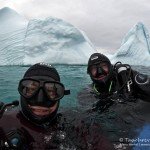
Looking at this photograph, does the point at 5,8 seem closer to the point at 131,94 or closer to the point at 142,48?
the point at 142,48

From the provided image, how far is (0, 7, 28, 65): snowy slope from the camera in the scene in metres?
18.1

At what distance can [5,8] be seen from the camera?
21.1m

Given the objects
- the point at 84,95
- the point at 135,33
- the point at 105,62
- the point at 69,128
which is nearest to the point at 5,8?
the point at 135,33

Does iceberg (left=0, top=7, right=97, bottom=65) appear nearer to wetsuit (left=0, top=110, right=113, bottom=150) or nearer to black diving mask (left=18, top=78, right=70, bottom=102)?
wetsuit (left=0, top=110, right=113, bottom=150)

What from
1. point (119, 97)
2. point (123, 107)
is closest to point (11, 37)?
point (119, 97)

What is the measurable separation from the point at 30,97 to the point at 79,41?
18035 millimetres

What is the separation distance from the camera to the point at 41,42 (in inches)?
745

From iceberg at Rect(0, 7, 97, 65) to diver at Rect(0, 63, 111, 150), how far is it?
51.3ft

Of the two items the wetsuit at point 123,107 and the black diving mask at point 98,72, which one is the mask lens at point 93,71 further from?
the wetsuit at point 123,107

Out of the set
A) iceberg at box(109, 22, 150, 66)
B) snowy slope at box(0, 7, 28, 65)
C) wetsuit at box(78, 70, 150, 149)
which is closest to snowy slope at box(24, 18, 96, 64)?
snowy slope at box(0, 7, 28, 65)

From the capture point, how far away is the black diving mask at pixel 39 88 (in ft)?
7.77

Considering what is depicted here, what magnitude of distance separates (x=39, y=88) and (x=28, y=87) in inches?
4.1

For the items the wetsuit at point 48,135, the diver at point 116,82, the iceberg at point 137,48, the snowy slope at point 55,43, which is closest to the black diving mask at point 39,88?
the wetsuit at point 48,135

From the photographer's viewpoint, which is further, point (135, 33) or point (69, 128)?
point (135, 33)
